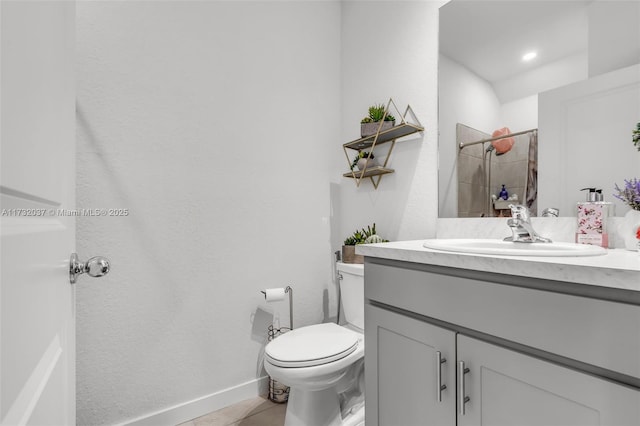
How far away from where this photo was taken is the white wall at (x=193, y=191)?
1.38 m

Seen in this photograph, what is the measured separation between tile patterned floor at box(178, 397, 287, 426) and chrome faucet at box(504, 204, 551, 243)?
1375mm

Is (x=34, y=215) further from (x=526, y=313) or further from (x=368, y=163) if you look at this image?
(x=368, y=163)

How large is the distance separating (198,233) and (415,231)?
1.14 meters

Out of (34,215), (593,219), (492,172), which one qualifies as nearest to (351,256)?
(492,172)

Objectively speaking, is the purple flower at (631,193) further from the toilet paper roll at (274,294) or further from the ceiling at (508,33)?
the toilet paper roll at (274,294)

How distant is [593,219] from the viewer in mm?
1059

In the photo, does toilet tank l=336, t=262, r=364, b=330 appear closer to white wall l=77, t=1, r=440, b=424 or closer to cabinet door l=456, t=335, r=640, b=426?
white wall l=77, t=1, r=440, b=424

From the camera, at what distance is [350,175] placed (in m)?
1.98

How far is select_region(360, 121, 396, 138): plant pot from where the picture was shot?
1750mm

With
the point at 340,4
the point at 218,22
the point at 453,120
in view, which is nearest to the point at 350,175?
the point at 453,120

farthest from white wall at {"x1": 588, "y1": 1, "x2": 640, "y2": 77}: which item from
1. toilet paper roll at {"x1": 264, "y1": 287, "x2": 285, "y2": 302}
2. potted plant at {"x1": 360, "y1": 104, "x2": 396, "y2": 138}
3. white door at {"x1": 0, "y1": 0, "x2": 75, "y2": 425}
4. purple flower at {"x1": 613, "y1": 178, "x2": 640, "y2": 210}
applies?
toilet paper roll at {"x1": 264, "y1": 287, "x2": 285, "y2": 302}

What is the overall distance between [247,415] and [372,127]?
66.3 inches

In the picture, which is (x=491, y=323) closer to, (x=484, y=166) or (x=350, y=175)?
(x=484, y=166)

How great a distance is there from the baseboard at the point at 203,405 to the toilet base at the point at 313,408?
0.42m
